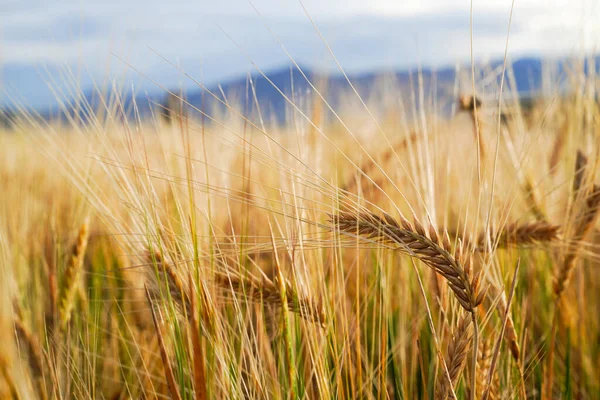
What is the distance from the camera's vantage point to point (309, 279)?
84 centimetres

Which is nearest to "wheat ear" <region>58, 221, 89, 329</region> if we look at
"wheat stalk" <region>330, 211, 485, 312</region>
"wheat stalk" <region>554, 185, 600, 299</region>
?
"wheat stalk" <region>330, 211, 485, 312</region>

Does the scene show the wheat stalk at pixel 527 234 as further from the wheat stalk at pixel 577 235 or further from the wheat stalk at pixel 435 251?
the wheat stalk at pixel 435 251

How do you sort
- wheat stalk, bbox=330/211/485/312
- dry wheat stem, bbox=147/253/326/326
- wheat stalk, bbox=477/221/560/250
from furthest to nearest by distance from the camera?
1. wheat stalk, bbox=477/221/560/250
2. dry wheat stem, bbox=147/253/326/326
3. wheat stalk, bbox=330/211/485/312

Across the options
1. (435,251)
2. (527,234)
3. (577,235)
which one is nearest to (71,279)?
(435,251)

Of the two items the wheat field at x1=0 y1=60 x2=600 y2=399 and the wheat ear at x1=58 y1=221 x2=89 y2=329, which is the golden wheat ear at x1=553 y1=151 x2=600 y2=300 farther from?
the wheat ear at x1=58 y1=221 x2=89 y2=329

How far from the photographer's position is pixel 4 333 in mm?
492

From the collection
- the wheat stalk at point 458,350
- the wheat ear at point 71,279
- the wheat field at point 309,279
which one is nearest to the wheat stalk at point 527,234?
the wheat field at point 309,279

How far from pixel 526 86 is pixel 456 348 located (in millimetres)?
1966

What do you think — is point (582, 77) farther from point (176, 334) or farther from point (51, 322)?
point (51, 322)

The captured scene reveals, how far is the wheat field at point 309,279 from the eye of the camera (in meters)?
0.68

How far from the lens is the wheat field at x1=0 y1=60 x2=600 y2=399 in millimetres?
677

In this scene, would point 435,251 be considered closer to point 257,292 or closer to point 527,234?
point 257,292

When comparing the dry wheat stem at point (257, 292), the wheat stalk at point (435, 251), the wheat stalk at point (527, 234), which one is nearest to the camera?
the wheat stalk at point (435, 251)

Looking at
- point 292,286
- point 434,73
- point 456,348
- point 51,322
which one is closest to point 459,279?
point 456,348
